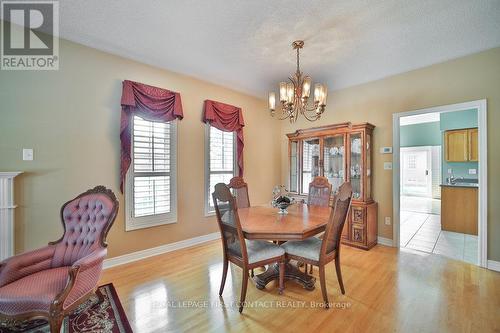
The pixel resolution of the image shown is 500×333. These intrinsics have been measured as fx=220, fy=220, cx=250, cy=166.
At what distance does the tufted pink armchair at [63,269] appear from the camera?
1459mm

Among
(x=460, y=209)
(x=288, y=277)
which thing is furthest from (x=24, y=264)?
(x=460, y=209)

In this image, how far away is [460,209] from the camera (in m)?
4.22

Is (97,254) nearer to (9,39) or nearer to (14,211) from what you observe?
(14,211)

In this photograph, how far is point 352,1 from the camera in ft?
6.55

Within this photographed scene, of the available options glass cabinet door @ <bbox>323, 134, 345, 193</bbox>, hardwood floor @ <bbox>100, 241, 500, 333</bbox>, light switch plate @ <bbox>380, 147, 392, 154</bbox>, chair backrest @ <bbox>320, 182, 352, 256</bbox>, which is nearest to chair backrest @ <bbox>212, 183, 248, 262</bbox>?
hardwood floor @ <bbox>100, 241, 500, 333</bbox>

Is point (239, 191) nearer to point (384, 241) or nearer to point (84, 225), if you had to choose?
point (84, 225)

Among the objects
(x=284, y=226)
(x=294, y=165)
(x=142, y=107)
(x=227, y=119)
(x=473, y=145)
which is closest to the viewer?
(x=284, y=226)

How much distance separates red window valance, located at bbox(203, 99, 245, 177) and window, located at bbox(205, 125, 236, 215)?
11cm

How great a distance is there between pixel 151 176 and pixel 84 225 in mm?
1214

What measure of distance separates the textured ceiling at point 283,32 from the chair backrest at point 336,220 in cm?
171

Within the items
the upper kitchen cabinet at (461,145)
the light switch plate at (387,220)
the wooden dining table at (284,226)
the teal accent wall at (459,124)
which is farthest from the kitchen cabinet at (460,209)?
the wooden dining table at (284,226)

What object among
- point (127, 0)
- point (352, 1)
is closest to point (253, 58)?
point (352, 1)

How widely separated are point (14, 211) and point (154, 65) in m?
2.38

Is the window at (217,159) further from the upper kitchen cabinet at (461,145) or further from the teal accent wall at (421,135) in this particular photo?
the teal accent wall at (421,135)
